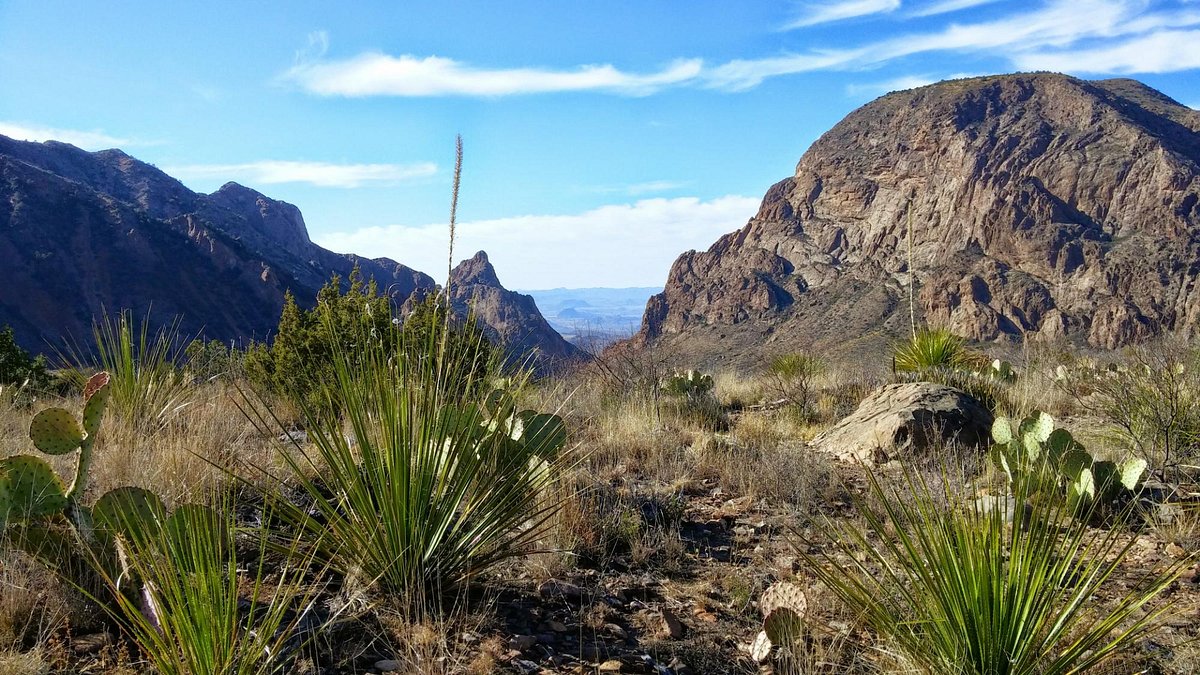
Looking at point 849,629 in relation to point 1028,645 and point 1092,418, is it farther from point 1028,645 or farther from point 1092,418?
point 1092,418

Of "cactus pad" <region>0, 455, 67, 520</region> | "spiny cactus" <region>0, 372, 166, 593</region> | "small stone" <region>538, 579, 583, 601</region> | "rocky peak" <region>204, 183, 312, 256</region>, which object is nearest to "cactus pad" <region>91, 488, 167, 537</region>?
"spiny cactus" <region>0, 372, 166, 593</region>

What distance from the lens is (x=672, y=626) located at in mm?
3051

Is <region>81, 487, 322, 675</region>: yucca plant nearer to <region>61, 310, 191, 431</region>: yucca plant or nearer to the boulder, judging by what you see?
<region>61, 310, 191, 431</region>: yucca plant

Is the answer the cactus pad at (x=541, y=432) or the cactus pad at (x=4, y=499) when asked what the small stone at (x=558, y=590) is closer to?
the cactus pad at (x=541, y=432)

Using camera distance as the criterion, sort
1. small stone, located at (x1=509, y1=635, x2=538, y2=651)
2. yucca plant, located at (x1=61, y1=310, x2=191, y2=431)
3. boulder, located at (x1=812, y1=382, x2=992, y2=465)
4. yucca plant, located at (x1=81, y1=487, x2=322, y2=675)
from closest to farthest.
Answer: yucca plant, located at (x1=81, y1=487, x2=322, y2=675), small stone, located at (x1=509, y1=635, x2=538, y2=651), yucca plant, located at (x1=61, y1=310, x2=191, y2=431), boulder, located at (x1=812, y1=382, x2=992, y2=465)

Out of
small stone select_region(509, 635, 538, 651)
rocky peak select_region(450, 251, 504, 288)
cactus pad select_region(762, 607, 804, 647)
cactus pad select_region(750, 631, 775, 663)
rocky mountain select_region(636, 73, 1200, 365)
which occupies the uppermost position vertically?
rocky mountain select_region(636, 73, 1200, 365)

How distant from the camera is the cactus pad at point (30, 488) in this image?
9.25ft

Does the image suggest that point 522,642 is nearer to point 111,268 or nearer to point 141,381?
point 141,381

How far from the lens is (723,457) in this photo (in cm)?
570

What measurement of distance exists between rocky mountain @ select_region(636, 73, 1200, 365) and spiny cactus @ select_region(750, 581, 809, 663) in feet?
127

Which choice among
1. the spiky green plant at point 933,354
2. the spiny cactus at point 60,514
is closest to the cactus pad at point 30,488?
the spiny cactus at point 60,514

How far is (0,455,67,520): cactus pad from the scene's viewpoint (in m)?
2.82

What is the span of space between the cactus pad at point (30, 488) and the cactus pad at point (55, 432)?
1.10ft

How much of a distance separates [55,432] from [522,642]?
2174 millimetres
